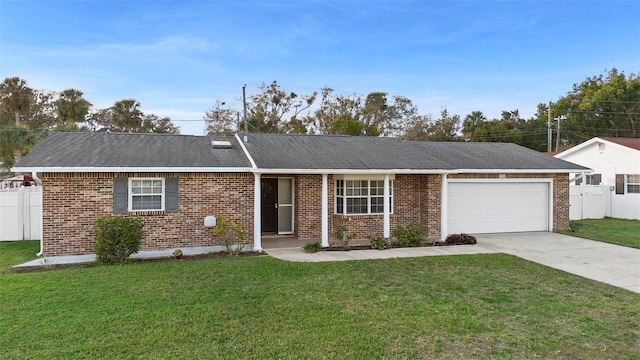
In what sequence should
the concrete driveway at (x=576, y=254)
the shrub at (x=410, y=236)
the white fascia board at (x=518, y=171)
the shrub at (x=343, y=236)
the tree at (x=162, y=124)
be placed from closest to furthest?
the concrete driveway at (x=576, y=254)
the shrub at (x=343, y=236)
the shrub at (x=410, y=236)
the white fascia board at (x=518, y=171)
the tree at (x=162, y=124)

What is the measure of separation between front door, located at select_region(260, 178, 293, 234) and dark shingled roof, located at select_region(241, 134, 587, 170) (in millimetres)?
1211

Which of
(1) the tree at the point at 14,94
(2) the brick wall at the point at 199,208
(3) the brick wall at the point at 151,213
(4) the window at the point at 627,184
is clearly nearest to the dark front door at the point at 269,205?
(2) the brick wall at the point at 199,208

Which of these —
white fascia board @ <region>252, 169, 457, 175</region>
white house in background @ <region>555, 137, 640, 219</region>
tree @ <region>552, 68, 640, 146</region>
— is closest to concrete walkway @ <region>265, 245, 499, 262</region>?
white fascia board @ <region>252, 169, 457, 175</region>

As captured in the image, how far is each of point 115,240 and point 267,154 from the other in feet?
15.6

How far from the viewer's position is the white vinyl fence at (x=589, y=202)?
1819cm

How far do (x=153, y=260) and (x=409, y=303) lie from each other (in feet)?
20.8

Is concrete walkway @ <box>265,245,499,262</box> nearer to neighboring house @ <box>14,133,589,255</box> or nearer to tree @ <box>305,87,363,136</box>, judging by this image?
neighboring house @ <box>14,133,589,255</box>

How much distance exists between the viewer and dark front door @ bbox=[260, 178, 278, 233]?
1341 cm

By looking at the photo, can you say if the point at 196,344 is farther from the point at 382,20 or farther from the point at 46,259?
the point at 382,20

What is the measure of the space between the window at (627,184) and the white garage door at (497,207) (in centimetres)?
671

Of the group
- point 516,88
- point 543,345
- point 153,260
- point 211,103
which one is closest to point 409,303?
point 543,345

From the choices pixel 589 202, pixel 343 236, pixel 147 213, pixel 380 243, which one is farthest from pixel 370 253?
pixel 589 202

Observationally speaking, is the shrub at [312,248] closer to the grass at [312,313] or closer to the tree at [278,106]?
the grass at [312,313]

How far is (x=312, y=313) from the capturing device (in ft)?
19.4
